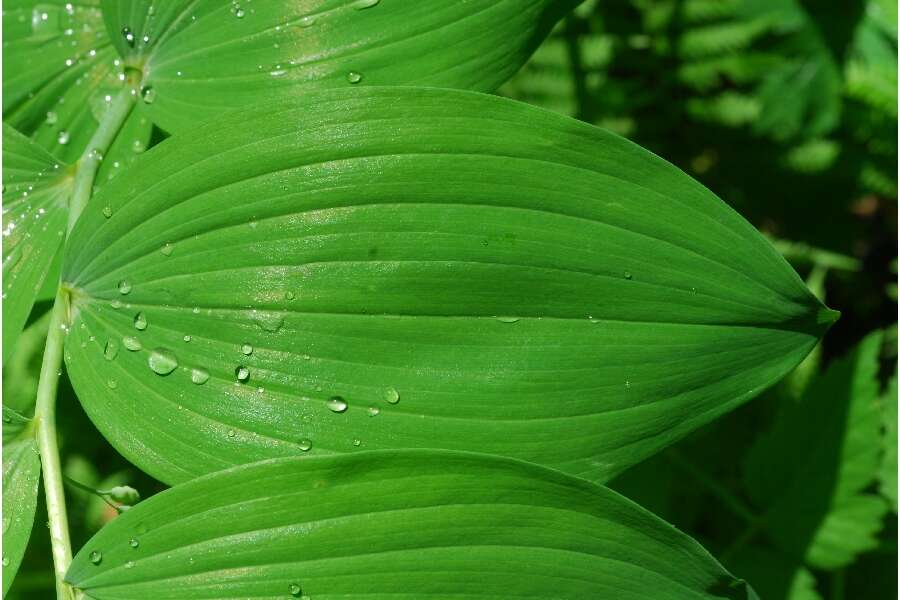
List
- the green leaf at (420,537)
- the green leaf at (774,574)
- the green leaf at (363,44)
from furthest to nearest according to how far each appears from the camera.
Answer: the green leaf at (774,574) → the green leaf at (363,44) → the green leaf at (420,537)

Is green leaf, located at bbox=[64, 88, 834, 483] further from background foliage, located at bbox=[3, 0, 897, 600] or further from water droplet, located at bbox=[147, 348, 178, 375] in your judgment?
background foliage, located at bbox=[3, 0, 897, 600]

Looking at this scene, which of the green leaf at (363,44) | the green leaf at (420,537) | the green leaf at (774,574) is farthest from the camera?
the green leaf at (774,574)

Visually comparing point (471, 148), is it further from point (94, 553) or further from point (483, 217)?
point (94, 553)

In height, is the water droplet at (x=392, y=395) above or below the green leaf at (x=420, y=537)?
above

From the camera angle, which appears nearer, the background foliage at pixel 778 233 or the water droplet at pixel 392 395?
the water droplet at pixel 392 395

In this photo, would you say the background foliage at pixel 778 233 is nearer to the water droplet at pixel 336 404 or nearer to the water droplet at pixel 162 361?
the water droplet at pixel 162 361

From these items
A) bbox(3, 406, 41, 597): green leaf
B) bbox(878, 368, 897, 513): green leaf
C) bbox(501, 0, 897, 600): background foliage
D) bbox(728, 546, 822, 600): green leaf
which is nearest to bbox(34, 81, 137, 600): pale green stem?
bbox(3, 406, 41, 597): green leaf

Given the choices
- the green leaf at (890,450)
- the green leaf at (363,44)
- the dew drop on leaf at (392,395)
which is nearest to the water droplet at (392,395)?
the dew drop on leaf at (392,395)

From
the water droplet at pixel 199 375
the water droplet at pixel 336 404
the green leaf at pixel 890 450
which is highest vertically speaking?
the green leaf at pixel 890 450

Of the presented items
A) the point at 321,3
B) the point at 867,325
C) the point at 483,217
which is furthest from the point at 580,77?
the point at 483,217
